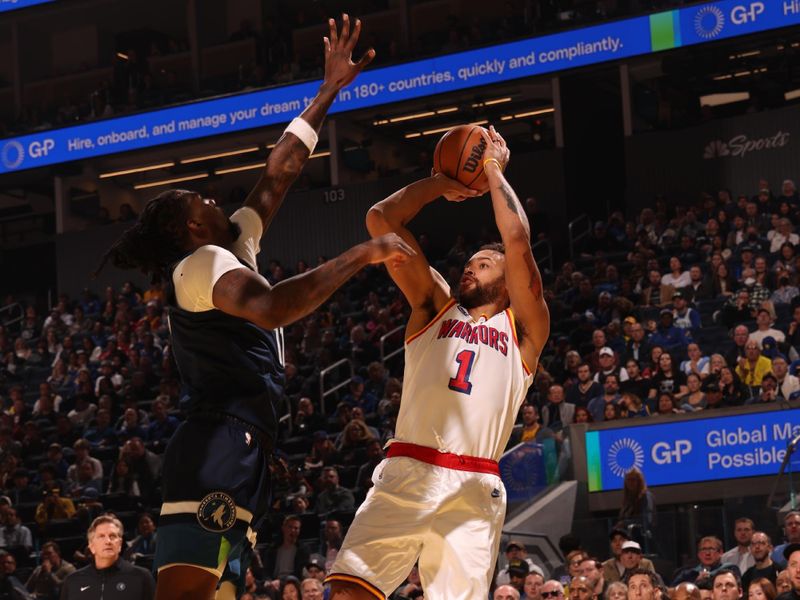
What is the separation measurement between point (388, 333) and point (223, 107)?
8.12 m

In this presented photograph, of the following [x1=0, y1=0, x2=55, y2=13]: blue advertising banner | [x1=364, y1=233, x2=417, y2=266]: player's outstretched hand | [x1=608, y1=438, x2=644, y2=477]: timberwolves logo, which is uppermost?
[x1=0, y1=0, x2=55, y2=13]: blue advertising banner

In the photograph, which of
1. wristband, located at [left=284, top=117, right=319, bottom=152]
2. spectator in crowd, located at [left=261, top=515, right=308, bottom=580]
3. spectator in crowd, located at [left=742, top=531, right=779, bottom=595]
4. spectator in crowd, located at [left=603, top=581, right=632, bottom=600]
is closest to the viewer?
wristband, located at [left=284, top=117, right=319, bottom=152]

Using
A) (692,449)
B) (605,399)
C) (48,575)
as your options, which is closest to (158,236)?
(692,449)

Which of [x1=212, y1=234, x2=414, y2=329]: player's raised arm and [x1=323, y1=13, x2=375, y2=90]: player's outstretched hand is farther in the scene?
[x1=323, y1=13, x2=375, y2=90]: player's outstretched hand

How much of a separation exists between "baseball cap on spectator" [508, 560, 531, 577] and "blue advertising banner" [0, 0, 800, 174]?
481 inches

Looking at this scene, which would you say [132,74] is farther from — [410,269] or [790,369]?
[410,269]

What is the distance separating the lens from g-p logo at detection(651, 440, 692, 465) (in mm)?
14688

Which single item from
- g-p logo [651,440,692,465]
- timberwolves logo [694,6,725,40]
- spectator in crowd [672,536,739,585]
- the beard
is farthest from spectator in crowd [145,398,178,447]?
the beard

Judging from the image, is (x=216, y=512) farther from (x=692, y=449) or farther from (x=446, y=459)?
(x=692, y=449)

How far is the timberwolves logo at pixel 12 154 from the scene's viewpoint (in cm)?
2848

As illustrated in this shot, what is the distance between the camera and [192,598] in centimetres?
456

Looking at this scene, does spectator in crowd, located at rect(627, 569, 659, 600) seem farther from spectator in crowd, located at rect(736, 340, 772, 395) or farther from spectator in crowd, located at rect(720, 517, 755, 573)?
spectator in crowd, located at rect(736, 340, 772, 395)

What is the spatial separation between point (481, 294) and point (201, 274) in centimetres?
212

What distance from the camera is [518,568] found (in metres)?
12.6
